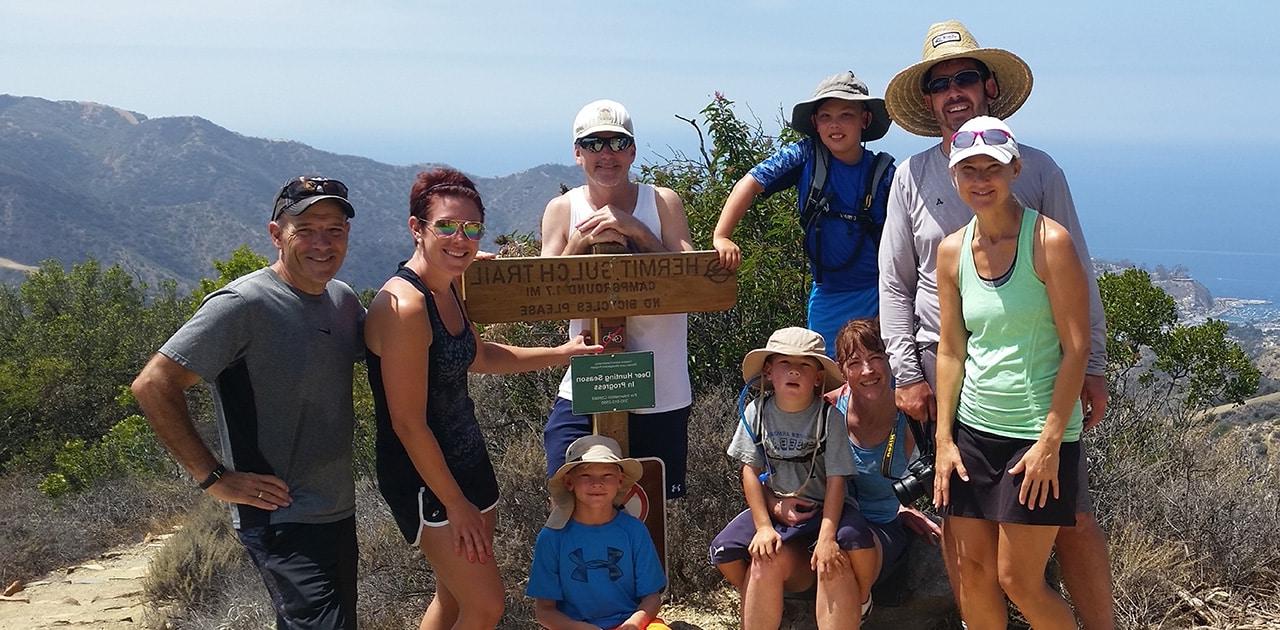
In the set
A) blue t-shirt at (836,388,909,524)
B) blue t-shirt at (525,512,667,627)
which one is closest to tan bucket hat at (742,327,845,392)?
blue t-shirt at (836,388,909,524)

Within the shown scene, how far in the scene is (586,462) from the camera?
3484 millimetres

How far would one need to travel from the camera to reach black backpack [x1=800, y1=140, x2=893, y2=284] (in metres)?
3.86

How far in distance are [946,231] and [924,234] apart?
8cm

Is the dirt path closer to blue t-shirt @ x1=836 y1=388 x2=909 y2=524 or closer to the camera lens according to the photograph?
blue t-shirt @ x1=836 y1=388 x2=909 y2=524

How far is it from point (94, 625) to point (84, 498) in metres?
5.16

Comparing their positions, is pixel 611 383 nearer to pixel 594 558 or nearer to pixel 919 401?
pixel 594 558

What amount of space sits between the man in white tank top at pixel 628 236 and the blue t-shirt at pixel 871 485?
68cm

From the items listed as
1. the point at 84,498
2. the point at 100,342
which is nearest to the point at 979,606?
the point at 84,498

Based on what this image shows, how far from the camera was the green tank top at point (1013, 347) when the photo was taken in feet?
9.12

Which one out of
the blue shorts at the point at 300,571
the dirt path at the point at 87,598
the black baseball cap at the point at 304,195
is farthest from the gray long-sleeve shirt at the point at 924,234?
the dirt path at the point at 87,598

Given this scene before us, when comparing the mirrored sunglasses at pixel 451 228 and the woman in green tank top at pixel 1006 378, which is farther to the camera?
the mirrored sunglasses at pixel 451 228

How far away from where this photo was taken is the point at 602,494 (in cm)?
352

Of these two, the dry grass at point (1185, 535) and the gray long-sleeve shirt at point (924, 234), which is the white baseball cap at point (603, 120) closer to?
the gray long-sleeve shirt at point (924, 234)

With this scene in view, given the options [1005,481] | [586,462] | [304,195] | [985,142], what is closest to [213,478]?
[304,195]
